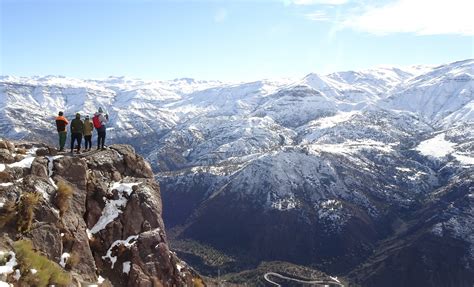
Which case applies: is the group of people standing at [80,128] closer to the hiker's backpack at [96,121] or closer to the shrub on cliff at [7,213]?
the hiker's backpack at [96,121]

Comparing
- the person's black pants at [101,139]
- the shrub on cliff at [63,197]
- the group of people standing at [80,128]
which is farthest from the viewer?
the person's black pants at [101,139]

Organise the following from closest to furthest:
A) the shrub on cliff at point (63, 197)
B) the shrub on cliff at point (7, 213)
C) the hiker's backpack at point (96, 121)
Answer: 1. the shrub on cliff at point (7, 213)
2. the shrub on cliff at point (63, 197)
3. the hiker's backpack at point (96, 121)

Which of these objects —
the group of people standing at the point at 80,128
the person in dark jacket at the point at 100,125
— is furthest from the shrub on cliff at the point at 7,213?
the person in dark jacket at the point at 100,125

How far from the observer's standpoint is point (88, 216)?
42.0 metres

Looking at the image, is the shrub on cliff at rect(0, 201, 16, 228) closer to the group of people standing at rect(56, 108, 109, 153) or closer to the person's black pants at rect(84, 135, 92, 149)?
the group of people standing at rect(56, 108, 109, 153)

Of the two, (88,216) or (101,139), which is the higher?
(101,139)

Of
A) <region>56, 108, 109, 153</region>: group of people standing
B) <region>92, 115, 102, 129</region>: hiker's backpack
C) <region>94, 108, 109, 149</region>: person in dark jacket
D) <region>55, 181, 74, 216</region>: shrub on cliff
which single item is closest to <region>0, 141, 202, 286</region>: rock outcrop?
<region>55, 181, 74, 216</region>: shrub on cliff

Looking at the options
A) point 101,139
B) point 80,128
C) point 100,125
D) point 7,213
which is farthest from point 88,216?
point 100,125

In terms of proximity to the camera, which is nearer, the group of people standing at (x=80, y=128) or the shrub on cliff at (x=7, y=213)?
the shrub on cliff at (x=7, y=213)

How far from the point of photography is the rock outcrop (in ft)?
114

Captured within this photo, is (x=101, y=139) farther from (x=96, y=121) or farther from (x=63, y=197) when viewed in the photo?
(x=63, y=197)

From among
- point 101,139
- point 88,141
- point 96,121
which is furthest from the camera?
point 101,139

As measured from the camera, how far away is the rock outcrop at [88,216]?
34.8 meters

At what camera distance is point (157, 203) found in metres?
48.4
